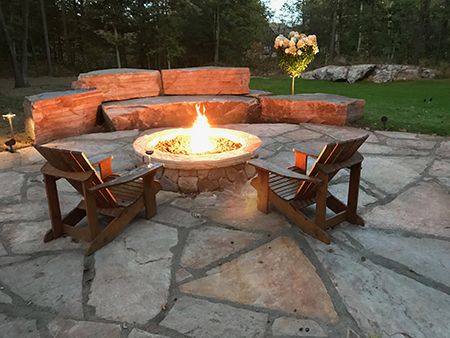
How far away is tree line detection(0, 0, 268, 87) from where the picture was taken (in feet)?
62.5

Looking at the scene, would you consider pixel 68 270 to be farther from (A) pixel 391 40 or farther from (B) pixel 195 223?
(A) pixel 391 40

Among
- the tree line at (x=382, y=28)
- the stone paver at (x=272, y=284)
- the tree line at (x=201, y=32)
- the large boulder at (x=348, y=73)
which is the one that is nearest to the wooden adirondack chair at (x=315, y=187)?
the stone paver at (x=272, y=284)

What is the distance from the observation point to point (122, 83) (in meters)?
7.54

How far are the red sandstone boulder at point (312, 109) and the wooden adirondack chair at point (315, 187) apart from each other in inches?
151

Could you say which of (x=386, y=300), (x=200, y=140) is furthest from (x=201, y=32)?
(x=386, y=300)

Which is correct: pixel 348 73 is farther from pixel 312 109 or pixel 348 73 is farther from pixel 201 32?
pixel 201 32

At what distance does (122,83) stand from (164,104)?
1192 millimetres

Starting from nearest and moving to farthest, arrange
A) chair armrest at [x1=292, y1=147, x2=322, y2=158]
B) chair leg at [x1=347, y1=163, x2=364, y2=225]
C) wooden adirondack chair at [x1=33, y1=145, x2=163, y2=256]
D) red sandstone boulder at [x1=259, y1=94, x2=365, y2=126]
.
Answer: wooden adirondack chair at [x1=33, y1=145, x2=163, y2=256] < chair leg at [x1=347, y1=163, x2=364, y2=225] < chair armrest at [x1=292, y1=147, x2=322, y2=158] < red sandstone boulder at [x1=259, y1=94, x2=365, y2=126]

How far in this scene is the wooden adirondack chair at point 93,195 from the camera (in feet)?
8.87

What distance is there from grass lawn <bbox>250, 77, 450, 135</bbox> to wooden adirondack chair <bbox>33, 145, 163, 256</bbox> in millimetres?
5291

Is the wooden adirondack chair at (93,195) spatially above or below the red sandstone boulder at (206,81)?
below

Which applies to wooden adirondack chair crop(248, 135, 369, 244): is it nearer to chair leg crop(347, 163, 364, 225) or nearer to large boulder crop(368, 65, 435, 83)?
chair leg crop(347, 163, 364, 225)

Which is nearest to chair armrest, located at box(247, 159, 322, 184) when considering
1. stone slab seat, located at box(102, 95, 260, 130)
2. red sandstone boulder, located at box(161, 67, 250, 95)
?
stone slab seat, located at box(102, 95, 260, 130)

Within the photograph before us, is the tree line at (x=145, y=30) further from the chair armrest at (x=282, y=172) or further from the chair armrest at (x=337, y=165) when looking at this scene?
the chair armrest at (x=337, y=165)
